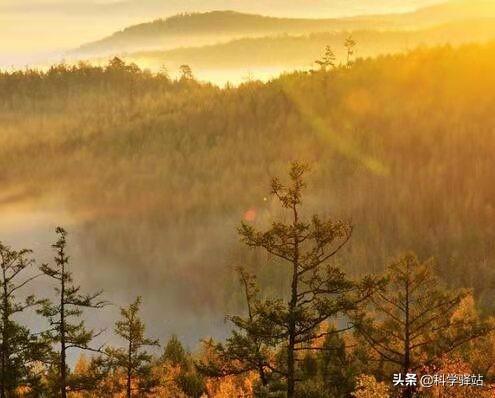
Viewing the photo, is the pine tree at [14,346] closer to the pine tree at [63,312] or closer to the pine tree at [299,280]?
the pine tree at [63,312]

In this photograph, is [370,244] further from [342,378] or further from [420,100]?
[342,378]

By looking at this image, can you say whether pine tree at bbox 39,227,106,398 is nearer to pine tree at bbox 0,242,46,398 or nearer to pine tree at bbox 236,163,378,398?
pine tree at bbox 0,242,46,398

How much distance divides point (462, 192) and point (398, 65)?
50219 mm

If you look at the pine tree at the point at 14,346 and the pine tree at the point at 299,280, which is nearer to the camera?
the pine tree at the point at 299,280

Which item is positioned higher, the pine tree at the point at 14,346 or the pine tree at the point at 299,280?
the pine tree at the point at 299,280

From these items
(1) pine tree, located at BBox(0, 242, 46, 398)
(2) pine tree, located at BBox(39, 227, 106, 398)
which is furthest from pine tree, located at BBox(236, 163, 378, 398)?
(1) pine tree, located at BBox(0, 242, 46, 398)

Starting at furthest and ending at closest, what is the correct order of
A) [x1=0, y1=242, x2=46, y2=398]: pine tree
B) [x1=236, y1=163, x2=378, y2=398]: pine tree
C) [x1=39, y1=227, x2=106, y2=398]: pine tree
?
[x1=0, y1=242, x2=46, y2=398]: pine tree → [x1=39, y1=227, x2=106, y2=398]: pine tree → [x1=236, y1=163, x2=378, y2=398]: pine tree

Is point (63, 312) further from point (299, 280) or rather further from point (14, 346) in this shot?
point (299, 280)

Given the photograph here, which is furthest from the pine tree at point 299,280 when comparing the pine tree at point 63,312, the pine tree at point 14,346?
the pine tree at point 14,346

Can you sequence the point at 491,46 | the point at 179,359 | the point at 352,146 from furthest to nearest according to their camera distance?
the point at 352,146
the point at 491,46
the point at 179,359

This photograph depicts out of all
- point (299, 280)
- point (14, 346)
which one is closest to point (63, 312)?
point (14, 346)

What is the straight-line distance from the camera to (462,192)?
6447 inches

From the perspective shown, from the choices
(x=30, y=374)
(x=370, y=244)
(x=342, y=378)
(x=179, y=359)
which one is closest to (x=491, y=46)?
(x=370, y=244)

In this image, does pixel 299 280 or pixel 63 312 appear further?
pixel 63 312
